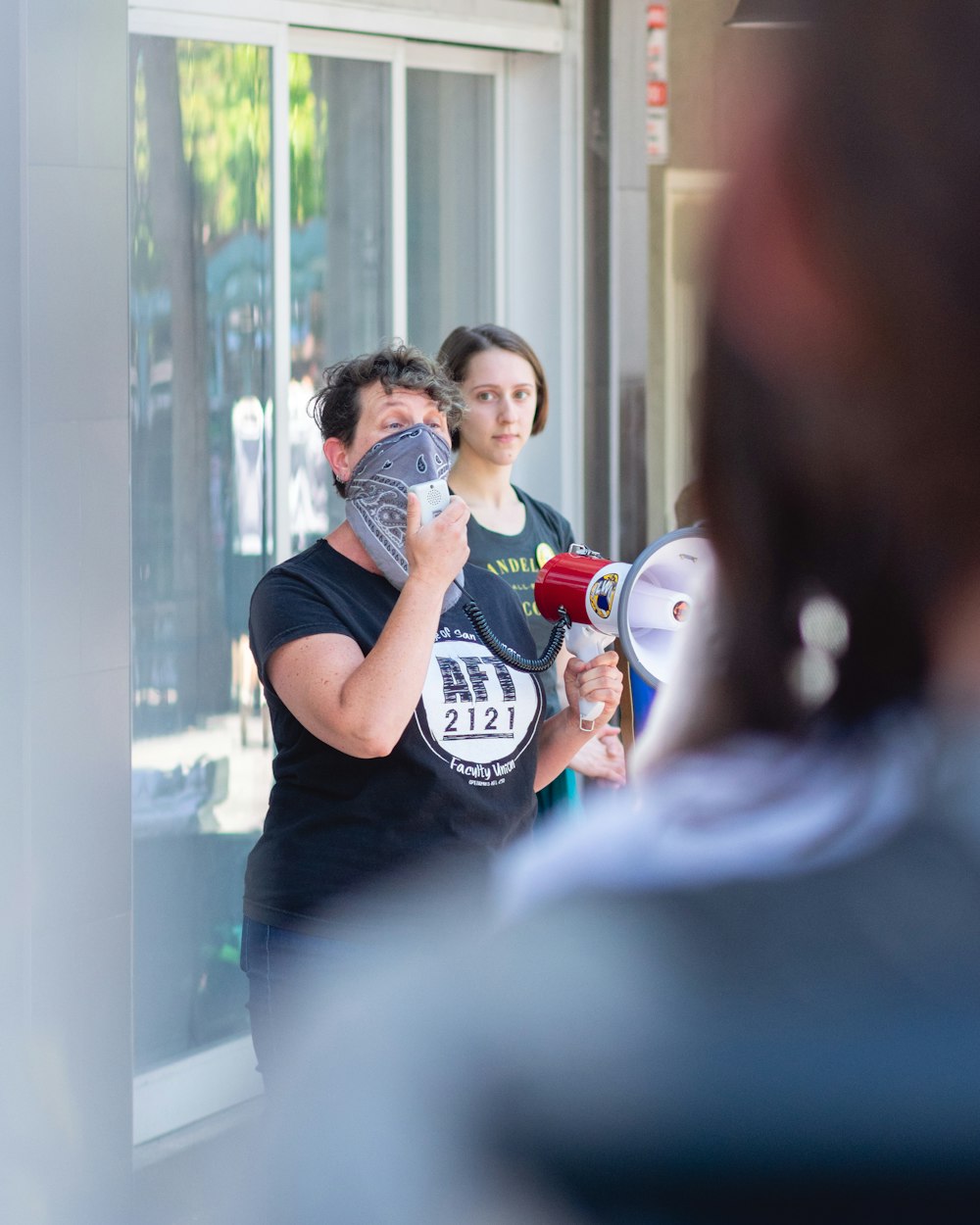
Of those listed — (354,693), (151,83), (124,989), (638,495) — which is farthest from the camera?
(638,495)

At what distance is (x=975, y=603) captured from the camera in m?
0.59

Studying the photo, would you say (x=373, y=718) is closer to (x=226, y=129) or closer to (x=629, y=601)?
(x=629, y=601)

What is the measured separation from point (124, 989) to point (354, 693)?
1.33m

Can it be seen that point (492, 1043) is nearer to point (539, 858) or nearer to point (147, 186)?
point (539, 858)

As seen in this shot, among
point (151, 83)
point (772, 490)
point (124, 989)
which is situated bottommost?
point (124, 989)

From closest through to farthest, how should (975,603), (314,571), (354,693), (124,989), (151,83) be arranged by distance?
(975,603) → (354,693) → (314,571) → (124,989) → (151,83)

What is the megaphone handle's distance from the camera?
9.48 feet

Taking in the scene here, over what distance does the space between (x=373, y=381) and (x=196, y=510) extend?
148 centimetres

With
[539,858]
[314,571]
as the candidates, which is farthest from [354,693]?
[539,858]

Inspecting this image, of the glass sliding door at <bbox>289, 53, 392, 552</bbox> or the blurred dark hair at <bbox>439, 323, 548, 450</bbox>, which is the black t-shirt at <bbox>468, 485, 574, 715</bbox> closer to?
the blurred dark hair at <bbox>439, 323, 548, 450</bbox>

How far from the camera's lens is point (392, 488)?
107 inches

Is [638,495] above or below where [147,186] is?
below

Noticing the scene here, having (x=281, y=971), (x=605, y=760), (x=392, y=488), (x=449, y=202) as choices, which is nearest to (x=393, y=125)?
(x=449, y=202)

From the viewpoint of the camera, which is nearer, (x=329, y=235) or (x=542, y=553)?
(x=542, y=553)
